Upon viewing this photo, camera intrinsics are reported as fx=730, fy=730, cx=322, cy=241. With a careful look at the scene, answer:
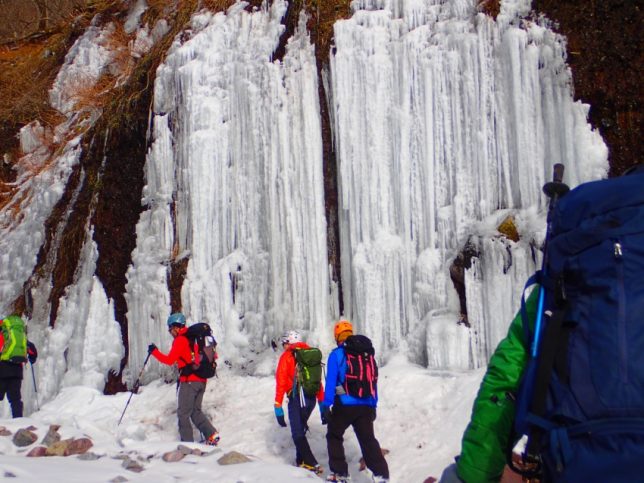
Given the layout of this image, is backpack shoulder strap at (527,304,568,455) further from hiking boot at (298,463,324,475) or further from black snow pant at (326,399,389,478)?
hiking boot at (298,463,324,475)

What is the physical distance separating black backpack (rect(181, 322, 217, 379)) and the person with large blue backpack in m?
6.16

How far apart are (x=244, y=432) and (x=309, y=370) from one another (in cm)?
175

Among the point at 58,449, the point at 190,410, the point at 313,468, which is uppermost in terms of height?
the point at 190,410

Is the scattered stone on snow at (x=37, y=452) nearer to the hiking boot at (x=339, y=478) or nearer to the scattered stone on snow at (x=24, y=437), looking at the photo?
the scattered stone on snow at (x=24, y=437)

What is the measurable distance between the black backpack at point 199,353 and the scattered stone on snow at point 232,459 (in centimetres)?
121

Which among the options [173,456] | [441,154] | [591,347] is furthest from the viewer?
[441,154]

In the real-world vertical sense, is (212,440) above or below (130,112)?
below

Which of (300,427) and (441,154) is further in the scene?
(441,154)

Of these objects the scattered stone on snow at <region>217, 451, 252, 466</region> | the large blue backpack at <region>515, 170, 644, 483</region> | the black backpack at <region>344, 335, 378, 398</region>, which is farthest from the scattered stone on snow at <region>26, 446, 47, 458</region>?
the large blue backpack at <region>515, 170, 644, 483</region>

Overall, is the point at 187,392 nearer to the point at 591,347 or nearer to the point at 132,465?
the point at 132,465

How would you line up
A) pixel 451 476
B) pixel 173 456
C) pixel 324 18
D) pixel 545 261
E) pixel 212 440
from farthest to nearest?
pixel 324 18, pixel 212 440, pixel 173 456, pixel 451 476, pixel 545 261

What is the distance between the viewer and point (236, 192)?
418 inches

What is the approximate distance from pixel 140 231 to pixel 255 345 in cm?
297

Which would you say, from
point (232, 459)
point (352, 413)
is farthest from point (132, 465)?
point (352, 413)
